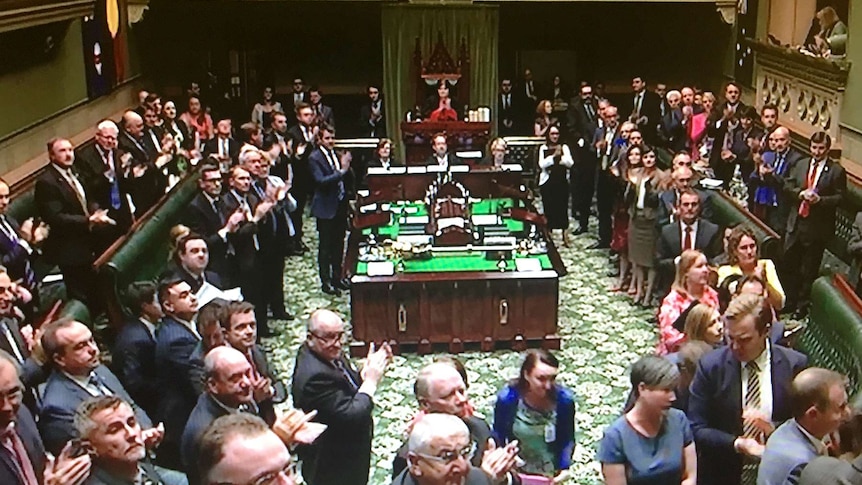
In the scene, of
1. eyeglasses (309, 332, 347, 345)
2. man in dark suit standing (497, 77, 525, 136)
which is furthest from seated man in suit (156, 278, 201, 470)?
man in dark suit standing (497, 77, 525, 136)

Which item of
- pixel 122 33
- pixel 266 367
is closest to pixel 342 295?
pixel 266 367

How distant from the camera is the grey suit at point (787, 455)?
3.21 m

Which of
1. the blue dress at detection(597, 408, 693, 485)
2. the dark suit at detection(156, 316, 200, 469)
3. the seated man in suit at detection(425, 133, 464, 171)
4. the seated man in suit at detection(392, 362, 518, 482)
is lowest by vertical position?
the seated man in suit at detection(425, 133, 464, 171)

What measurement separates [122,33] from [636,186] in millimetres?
7988

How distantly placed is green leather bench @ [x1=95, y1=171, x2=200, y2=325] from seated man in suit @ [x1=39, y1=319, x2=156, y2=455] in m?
2.39

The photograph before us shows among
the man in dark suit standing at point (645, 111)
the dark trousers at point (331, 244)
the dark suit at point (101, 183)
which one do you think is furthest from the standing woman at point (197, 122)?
the man in dark suit standing at point (645, 111)

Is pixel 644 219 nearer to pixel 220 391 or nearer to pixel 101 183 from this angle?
pixel 101 183

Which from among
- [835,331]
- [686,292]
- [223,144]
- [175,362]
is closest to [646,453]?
[686,292]

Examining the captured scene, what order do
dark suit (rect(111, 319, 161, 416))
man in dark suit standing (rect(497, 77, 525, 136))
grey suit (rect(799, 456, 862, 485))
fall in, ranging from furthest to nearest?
1. man in dark suit standing (rect(497, 77, 525, 136))
2. dark suit (rect(111, 319, 161, 416))
3. grey suit (rect(799, 456, 862, 485))

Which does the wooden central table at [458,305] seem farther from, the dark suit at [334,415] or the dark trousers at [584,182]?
the dark trousers at [584,182]

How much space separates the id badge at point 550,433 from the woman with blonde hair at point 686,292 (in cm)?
136

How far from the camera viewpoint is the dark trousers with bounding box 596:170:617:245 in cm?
1020

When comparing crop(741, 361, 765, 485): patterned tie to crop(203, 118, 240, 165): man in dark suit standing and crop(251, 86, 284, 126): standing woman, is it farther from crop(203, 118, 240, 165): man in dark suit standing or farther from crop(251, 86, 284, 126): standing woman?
crop(251, 86, 284, 126): standing woman

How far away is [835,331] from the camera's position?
5484mm
